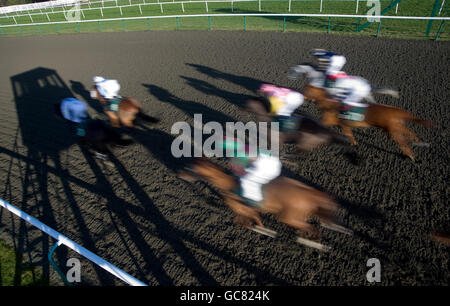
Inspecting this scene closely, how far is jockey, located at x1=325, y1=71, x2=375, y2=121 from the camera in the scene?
4.86 m

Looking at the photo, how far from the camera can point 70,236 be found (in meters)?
Answer: 4.01

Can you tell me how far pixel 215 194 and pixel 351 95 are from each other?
353 cm

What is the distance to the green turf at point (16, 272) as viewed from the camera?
11.1 ft

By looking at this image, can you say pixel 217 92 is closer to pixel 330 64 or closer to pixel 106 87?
pixel 106 87

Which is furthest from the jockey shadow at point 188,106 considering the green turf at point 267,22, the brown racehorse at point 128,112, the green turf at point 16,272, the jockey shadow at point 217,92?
the green turf at point 267,22

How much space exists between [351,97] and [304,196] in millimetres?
2863

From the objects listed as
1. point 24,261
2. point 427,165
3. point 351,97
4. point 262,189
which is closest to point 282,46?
point 351,97

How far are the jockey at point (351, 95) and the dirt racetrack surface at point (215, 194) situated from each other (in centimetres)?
81

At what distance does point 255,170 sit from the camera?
3271mm

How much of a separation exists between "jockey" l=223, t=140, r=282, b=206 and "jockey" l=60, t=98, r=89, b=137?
3.48 meters

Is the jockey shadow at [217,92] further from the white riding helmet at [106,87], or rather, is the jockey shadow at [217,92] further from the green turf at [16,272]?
the green turf at [16,272]

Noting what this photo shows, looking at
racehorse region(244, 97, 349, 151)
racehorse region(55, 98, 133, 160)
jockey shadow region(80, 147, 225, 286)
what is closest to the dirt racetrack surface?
jockey shadow region(80, 147, 225, 286)
